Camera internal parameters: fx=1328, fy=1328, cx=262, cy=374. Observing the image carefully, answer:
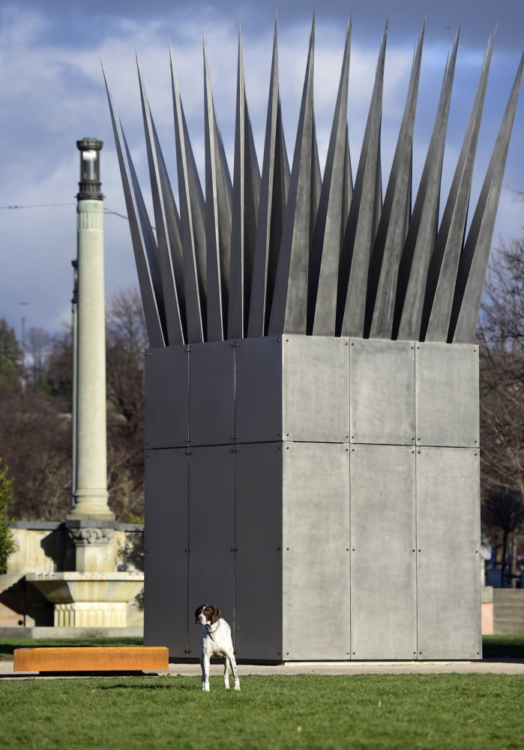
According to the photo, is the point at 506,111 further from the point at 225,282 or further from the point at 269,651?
the point at 269,651

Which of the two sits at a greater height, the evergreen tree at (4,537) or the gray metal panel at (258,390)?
the gray metal panel at (258,390)

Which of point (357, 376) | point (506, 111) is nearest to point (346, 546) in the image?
point (357, 376)

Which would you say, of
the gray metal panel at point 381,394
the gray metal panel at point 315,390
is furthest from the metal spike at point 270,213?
the gray metal panel at point 381,394

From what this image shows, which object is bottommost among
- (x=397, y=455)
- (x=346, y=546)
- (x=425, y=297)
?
(x=346, y=546)

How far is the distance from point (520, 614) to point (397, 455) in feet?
62.3

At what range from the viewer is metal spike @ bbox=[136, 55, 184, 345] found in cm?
2059

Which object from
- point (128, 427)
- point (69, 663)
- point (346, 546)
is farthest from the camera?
point (128, 427)

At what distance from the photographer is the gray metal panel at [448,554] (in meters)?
19.2

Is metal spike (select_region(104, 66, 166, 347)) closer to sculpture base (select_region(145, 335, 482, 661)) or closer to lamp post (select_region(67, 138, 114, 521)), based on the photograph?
sculpture base (select_region(145, 335, 482, 661))

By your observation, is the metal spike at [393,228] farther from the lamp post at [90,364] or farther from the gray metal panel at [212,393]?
the lamp post at [90,364]

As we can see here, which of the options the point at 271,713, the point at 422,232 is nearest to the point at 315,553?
the point at 422,232

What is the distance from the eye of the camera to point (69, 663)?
17.8 meters

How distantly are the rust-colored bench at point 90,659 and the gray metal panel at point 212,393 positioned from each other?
3.45 m

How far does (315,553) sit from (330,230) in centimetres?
466
